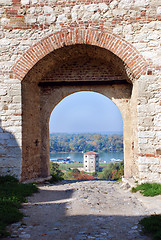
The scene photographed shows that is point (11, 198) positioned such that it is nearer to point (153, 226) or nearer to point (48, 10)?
point (153, 226)

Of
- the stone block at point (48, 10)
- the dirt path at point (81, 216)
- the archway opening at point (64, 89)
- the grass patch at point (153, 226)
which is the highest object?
the stone block at point (48, 10)

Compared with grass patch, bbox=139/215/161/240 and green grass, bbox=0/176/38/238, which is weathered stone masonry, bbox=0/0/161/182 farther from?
grass patch, bbox=139/215/161/240

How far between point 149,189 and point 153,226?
7.82ft

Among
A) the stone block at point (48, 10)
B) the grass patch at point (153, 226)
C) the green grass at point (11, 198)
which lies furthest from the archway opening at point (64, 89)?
the grass patch at point (153, 226)

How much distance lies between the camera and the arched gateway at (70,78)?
6.29m

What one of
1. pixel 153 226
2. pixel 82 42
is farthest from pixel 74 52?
pixel 153 226

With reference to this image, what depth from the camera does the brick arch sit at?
6188 mm

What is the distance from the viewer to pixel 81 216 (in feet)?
13.1

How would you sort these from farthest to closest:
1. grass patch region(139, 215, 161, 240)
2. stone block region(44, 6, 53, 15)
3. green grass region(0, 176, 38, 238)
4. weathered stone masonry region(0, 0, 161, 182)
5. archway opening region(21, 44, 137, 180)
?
archway opening region(21, 44, 137, 180), stone block region(44, 6, 53, 15), weathered stone masonry region(0, 0, 161, 182), green grass region(0, 176, 38, 238), grass patch region(139, 215, 161, 240)

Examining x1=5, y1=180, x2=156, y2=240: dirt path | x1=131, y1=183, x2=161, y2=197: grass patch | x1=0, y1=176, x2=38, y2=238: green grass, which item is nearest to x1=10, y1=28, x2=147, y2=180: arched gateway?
x1=0, y1=176, x2=38, y2=238: green grass

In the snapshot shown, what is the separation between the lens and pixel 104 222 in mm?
3650

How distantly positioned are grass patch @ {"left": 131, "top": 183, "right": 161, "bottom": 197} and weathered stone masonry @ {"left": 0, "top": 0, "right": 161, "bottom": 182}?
0.83 ft

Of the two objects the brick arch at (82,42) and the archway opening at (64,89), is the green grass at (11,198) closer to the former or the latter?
the archway opening at (64,89)

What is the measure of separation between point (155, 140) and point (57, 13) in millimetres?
4095
